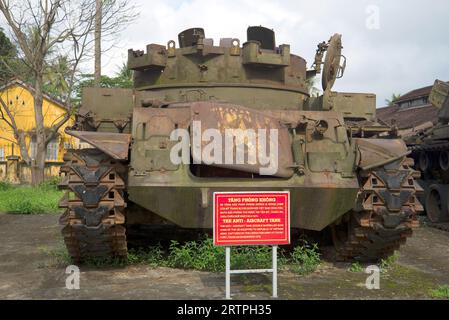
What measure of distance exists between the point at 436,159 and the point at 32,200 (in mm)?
10753

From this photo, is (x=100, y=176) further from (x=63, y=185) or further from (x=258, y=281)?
(x=258, y=281)

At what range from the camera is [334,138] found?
21.2 feet

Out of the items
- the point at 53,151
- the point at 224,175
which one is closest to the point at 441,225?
the point at 224,175

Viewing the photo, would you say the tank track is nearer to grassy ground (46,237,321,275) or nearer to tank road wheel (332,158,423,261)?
grassy ground (46,237,321,275)

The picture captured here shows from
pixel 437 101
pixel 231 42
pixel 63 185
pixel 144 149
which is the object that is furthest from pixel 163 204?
pixel 437 101

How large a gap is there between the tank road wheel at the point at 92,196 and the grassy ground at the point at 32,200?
9.07 m

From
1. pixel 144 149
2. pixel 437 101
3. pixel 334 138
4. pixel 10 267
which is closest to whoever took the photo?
pixel 144 149

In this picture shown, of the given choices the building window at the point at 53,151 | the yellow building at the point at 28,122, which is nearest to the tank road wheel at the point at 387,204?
the yellow building at the point at 28,122

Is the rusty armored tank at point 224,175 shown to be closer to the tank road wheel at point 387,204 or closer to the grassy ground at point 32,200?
the tank road wheel at point 387,204

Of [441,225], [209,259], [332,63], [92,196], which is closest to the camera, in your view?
[92,196]

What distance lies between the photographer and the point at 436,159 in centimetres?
1363

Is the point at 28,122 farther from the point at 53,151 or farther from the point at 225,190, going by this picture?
the point at 225,190
